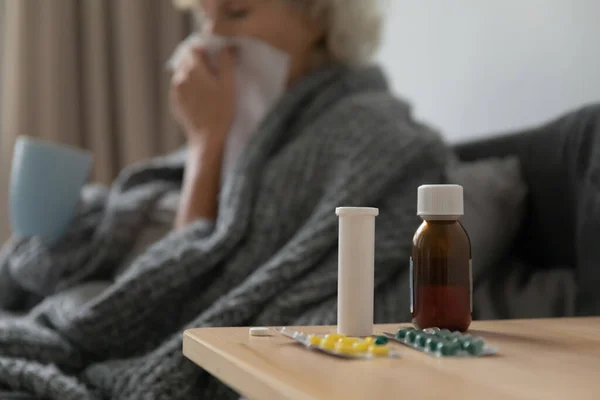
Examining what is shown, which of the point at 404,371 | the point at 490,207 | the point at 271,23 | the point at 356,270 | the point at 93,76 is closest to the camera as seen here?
the point at 404,371

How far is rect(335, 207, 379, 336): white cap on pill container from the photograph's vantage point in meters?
0.49

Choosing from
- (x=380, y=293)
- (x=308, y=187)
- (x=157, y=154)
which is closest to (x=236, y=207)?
(x=308, y=187)

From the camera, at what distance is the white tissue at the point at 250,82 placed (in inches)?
45.1

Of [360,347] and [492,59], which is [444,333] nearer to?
[360,347]

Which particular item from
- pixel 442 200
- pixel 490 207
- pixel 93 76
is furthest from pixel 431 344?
pixel 93 76

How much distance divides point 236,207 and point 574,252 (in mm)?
449

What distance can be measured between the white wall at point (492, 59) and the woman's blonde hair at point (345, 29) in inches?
7.2

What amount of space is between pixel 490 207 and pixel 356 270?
49 centimetres

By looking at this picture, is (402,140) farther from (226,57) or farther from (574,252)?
(226,57)

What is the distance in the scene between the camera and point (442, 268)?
52cm

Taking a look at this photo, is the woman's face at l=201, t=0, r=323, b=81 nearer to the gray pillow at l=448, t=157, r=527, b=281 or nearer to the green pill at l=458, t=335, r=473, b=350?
the gray pillow at l=448, t=157, r=527, b=281

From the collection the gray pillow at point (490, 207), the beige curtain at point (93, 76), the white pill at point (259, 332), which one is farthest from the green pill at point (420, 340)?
the beige curtain at point (93, 76)

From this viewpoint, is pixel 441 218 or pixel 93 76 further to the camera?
pixel 93 76

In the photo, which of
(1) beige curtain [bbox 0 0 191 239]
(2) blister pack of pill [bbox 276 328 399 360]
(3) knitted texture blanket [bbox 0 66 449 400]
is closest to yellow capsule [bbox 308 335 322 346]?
(2) blister pack of pill [bbox 276 328 399 360]
